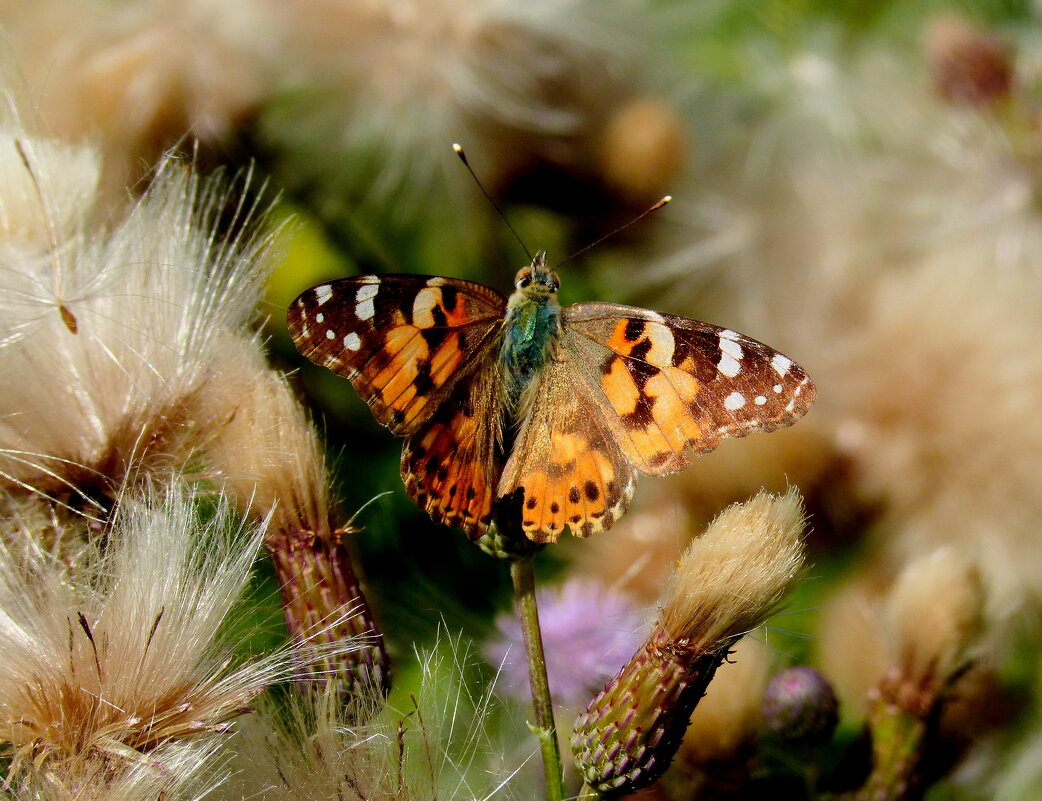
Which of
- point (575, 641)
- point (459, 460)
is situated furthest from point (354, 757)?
point (575, 641)

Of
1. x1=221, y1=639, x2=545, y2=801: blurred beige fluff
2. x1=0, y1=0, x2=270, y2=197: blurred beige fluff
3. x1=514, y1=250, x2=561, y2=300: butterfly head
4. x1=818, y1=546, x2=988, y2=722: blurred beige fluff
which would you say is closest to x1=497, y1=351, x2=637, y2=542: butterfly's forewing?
x1=514, y1=250, x2=561, y2=300: butterfly head

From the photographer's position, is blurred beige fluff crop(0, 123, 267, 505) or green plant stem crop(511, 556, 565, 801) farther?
blurred beige fluff crop(0, 123, 267, 505)

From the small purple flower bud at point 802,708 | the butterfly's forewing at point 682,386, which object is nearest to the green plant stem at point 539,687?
the butterfly's forewing at point 682,386

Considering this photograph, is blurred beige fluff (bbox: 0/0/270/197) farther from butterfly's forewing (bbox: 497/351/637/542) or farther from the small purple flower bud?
the small purple flower bud

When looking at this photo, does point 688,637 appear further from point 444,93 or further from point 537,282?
point 444,93

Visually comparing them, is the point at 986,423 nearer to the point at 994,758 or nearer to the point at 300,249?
the point at 994,758

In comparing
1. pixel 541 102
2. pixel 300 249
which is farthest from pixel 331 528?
pixel 541 102

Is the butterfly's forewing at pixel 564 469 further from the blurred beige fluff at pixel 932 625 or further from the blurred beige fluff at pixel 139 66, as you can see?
the blurred beige fluff at pixel 139 66
